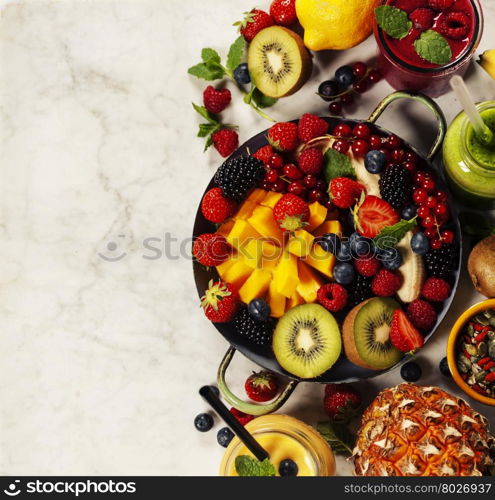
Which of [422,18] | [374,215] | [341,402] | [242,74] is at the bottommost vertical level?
[341,402]

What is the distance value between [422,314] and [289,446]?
501 mm

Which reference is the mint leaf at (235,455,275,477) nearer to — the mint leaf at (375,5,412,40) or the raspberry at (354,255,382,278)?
the raspberry at (354,255,382,278)

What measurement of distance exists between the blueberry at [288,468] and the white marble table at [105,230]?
23 centimetres

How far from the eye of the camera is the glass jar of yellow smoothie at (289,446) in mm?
1780

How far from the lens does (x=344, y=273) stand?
1.75 meters

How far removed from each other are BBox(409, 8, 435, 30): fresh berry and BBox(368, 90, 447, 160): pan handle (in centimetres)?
17

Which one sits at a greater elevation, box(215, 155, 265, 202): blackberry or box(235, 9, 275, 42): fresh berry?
box(235, 9, 275, 42): fresh berry

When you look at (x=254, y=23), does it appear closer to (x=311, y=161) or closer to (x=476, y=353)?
(x=311, y=161)

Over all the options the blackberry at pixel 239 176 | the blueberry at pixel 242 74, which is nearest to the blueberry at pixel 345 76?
the blueberry at pixel 242 74

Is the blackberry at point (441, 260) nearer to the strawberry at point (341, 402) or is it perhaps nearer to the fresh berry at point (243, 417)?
the strawberry at point (341, 402)

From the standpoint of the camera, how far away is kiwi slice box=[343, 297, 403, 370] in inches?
68.5

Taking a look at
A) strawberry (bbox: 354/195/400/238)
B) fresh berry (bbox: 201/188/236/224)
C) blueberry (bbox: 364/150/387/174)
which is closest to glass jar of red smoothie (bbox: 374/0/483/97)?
blueberry (bbox: 364/150/387/174)

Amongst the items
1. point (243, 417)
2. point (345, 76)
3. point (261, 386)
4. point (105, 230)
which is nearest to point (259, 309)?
point (261, 386)
